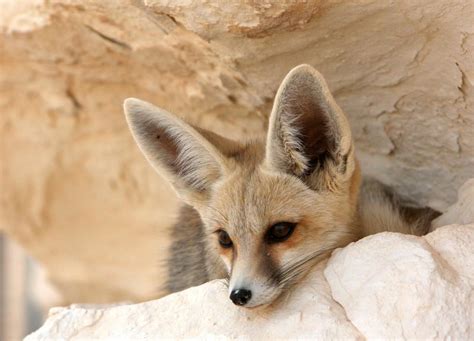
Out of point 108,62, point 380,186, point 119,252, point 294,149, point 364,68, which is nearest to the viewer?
point 294,149

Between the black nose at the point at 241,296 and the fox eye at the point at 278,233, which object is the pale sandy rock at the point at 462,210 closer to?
the fox eye at the point at 278,233

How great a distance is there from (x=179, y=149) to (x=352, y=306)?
2.40ft

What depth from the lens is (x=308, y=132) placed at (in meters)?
2.10

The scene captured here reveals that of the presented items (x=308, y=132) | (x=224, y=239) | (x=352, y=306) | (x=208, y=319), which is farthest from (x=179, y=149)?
(x=352, y=306)

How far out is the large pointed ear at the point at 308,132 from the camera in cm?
197

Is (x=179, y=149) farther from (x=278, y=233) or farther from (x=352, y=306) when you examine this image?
(x=352, y=306)

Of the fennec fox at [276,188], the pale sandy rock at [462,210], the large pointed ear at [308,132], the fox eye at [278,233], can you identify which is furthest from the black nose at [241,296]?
the pale sandy rock at [462,210]

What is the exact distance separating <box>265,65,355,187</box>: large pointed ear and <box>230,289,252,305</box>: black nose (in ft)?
1.26

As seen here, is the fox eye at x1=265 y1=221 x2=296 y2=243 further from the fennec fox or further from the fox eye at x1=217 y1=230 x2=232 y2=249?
the fox eye at x1=217 y1=230 x2=232 y2=249

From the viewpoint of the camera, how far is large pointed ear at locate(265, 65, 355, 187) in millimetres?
1975

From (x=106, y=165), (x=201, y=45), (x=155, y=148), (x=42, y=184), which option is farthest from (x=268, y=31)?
(x=42, y=184)

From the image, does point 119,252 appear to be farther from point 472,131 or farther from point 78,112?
point 472,131

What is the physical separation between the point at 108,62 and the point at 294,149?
112 cm

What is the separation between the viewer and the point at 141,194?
12.8 feet
